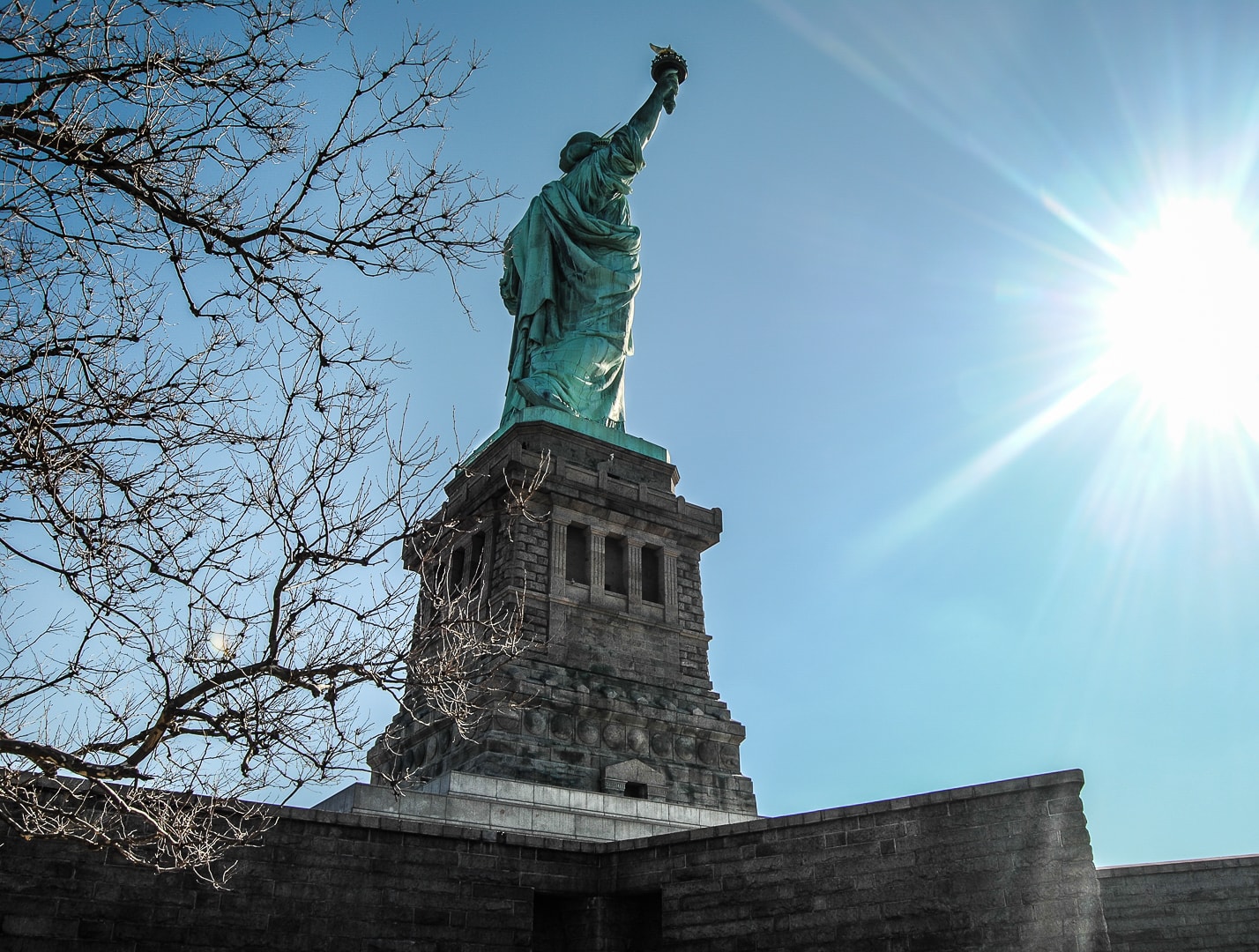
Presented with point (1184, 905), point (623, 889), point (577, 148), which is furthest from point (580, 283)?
point (1184, 905)

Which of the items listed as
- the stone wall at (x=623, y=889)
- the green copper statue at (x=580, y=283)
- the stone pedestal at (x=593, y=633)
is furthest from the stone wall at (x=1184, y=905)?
the green copper statue at (x=580, y=283)

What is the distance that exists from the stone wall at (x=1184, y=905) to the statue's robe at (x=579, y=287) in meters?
17.3

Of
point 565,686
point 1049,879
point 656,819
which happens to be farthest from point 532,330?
point 1049,879

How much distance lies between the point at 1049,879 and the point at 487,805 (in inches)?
380

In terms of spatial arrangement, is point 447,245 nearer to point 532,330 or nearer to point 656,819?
point 656,819

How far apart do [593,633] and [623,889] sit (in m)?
10.2

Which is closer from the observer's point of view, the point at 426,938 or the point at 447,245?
the point at 447,245

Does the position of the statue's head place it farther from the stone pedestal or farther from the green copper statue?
the stone pedestal

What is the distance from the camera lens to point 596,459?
27.2 meters

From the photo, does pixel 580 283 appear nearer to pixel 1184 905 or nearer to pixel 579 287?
pixel 579 287

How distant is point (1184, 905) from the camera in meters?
14.6

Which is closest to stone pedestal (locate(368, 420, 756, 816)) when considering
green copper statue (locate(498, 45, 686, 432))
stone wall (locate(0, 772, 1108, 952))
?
green copper statue (locate(498, 45, 686, 432))

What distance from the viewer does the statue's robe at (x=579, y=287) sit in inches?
1150

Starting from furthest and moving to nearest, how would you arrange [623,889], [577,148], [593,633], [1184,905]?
[577,148] → [593,633] → [1184,905] → [623,889]
